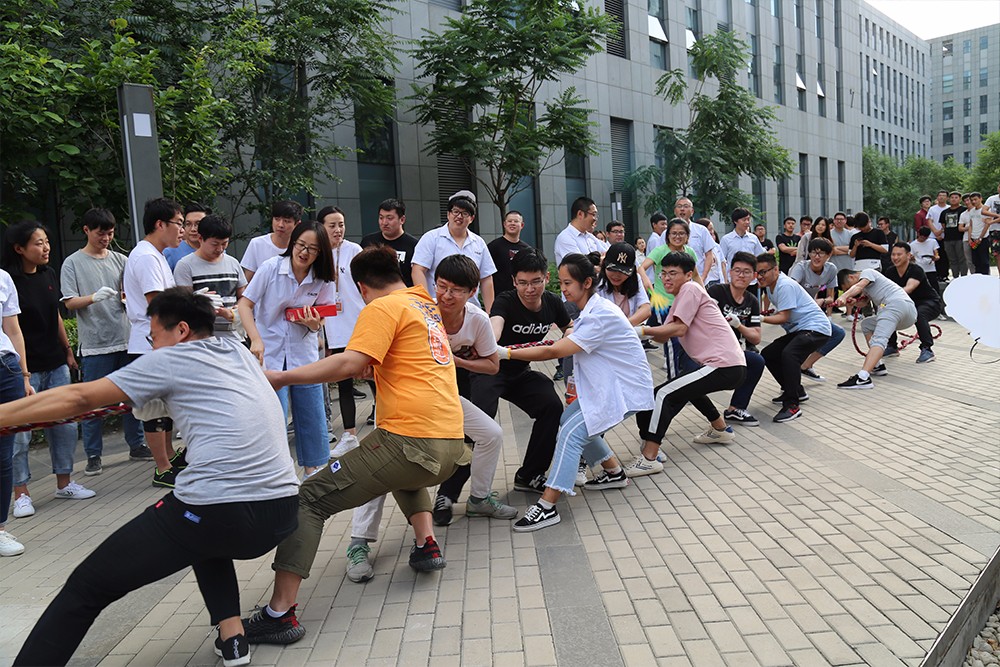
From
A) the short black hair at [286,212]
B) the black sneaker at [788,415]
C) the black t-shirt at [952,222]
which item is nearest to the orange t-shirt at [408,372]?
the short black hair at [286,212]

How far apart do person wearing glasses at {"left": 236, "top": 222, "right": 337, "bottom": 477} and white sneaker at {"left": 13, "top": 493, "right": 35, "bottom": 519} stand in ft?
6.07

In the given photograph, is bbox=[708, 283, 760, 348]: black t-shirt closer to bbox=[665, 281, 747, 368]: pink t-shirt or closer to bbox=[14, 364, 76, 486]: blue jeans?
bbox=[665, 281, 747, 368]: pink t-shirt

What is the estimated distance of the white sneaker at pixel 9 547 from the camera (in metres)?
4.36

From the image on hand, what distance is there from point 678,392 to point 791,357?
2187 mm

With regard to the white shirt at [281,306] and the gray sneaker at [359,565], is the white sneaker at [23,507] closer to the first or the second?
the white shirt at [281,306]

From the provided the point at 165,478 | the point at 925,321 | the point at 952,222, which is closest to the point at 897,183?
the point at 952,222

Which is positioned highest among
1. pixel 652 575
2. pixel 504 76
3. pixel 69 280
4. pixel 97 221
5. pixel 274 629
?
pixel 504 76

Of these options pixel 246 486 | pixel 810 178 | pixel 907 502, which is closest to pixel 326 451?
pixel 246 486

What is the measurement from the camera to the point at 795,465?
5.55 metres

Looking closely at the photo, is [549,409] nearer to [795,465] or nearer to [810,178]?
[795,465]

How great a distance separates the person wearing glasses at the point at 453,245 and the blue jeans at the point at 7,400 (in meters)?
3.00

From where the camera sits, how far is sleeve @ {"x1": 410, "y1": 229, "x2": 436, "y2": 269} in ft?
21.0

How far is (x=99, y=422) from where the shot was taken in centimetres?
618

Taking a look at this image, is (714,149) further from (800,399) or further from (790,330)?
(800,399)
